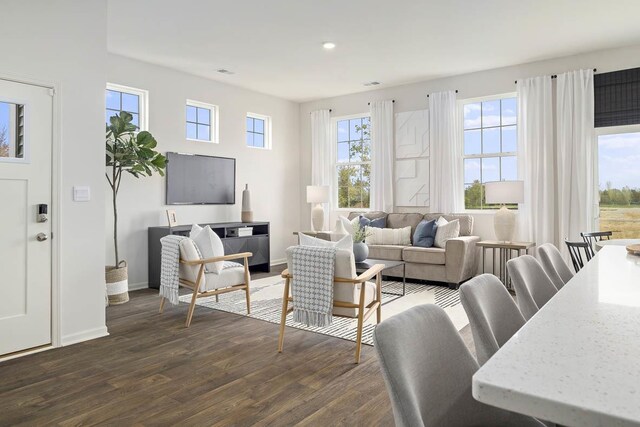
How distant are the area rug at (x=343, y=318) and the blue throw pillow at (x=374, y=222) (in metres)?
0.95

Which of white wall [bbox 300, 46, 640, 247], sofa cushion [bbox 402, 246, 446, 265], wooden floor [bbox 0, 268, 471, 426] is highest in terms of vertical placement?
white wall [bbox 300, 46, 640, 247]

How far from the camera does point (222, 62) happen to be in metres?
5.75

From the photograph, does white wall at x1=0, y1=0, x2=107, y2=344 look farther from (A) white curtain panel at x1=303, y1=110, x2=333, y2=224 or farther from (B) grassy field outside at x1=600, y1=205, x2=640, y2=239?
(B) grassy field outside at x1=600, y1=205, x2=640, y2=239

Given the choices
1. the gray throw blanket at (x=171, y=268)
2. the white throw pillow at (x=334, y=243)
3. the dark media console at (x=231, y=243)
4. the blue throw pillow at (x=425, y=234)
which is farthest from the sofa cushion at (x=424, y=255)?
the gray throw blanket at (x=171, y=268)

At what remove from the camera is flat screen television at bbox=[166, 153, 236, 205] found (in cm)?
605

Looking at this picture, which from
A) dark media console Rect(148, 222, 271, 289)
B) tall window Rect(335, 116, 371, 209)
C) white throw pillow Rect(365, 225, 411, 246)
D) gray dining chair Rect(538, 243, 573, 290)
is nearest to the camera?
gray dining chair Rect(538, 243, 573, 290)

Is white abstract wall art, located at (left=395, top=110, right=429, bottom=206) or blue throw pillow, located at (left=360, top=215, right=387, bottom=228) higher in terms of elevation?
white abstract wall art, located at (left=395, top=110, right=429, bottom=206)

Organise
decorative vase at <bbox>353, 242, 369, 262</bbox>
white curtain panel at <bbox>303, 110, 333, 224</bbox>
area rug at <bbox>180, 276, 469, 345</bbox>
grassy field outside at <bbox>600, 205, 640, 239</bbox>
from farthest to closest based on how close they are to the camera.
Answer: white curtain panel at <bbox>303, 110, 333, 224</bbox> → grassy field outside at <bbox>600, 205, 640, 239</bbox> → decorative vase at <bbox>353, 242, 369, 262</bbox> → area rug at <bbox>180, 276, 469, 345</bbox>

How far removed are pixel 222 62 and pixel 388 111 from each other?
2683 millimetres

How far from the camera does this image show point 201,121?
655 cm

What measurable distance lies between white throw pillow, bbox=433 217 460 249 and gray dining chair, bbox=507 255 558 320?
154 inches

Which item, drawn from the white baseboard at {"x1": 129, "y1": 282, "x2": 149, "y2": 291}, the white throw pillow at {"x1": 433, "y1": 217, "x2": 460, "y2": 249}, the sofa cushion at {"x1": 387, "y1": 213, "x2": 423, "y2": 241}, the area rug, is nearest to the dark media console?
the white baseboard at {"x1": 129, "y1": 282, "x2": 149, "y2": 291}

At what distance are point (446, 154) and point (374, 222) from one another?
1.44 metres

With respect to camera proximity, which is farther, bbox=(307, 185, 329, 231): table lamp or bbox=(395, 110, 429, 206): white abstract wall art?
bbox=(307, 185, 329, 231): table lamp
